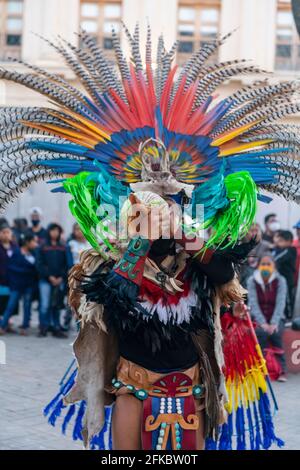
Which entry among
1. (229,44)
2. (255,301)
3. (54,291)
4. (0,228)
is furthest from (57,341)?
(229,44)

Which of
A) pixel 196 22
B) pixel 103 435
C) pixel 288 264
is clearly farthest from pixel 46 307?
pixel 196 22

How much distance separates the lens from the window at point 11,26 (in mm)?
20266

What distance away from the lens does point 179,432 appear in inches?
130

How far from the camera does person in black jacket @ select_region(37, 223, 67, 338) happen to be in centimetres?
959

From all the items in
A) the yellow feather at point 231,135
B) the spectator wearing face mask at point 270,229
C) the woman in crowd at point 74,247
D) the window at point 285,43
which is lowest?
the woman in crowd at point 74,247

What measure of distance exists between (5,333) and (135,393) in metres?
7.00

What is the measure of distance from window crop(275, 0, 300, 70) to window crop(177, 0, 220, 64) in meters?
1.76

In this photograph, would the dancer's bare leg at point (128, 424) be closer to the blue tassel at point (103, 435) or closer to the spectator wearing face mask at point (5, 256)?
the blue tassel at point (103, 435)

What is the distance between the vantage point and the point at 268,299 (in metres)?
8.12

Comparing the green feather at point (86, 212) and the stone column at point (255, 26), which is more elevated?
the stone column at point (255, 26)

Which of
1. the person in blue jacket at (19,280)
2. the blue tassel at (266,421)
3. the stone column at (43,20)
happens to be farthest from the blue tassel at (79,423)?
the stone column at (43,20)

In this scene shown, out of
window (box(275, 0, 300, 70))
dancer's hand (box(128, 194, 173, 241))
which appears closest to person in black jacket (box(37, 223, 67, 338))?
dancer's hand (box(128, 194, 173, 241))

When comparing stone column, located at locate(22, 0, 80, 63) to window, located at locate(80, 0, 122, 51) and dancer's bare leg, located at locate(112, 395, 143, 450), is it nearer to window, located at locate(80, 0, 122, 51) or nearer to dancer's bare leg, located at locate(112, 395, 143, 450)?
window, located at locate(80, 0, 122, 51)

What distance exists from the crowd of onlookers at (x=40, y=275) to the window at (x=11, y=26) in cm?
1169
